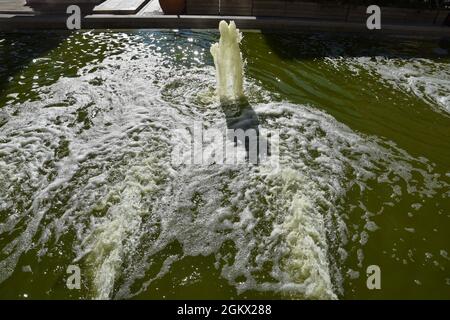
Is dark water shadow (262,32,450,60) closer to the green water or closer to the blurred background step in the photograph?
the green water

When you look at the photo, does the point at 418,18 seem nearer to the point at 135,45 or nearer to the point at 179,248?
the point at 135,45

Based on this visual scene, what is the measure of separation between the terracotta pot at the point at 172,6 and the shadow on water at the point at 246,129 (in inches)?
314

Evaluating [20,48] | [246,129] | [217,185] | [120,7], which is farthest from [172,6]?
[217,185]

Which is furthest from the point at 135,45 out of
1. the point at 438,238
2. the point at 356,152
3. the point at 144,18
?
the point at 438,238

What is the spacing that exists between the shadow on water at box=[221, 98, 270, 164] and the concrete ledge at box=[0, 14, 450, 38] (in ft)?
22.3

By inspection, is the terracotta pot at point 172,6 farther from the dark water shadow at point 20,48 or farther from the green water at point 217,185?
the green water at point 217,185

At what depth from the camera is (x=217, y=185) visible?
6.20 meters

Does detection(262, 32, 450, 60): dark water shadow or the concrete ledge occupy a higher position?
the concrete ledge

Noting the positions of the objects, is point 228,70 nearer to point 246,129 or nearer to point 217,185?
point 246,129

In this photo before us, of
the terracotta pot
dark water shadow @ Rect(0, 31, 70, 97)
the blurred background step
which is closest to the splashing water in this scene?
dark water shadow @ Rect(0, 31, 70, 97)

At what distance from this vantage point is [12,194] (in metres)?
5.83

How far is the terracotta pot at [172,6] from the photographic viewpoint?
1404 centimetres

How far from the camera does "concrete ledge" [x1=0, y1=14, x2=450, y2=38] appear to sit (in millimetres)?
13391

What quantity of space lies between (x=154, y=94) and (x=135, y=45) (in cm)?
419
